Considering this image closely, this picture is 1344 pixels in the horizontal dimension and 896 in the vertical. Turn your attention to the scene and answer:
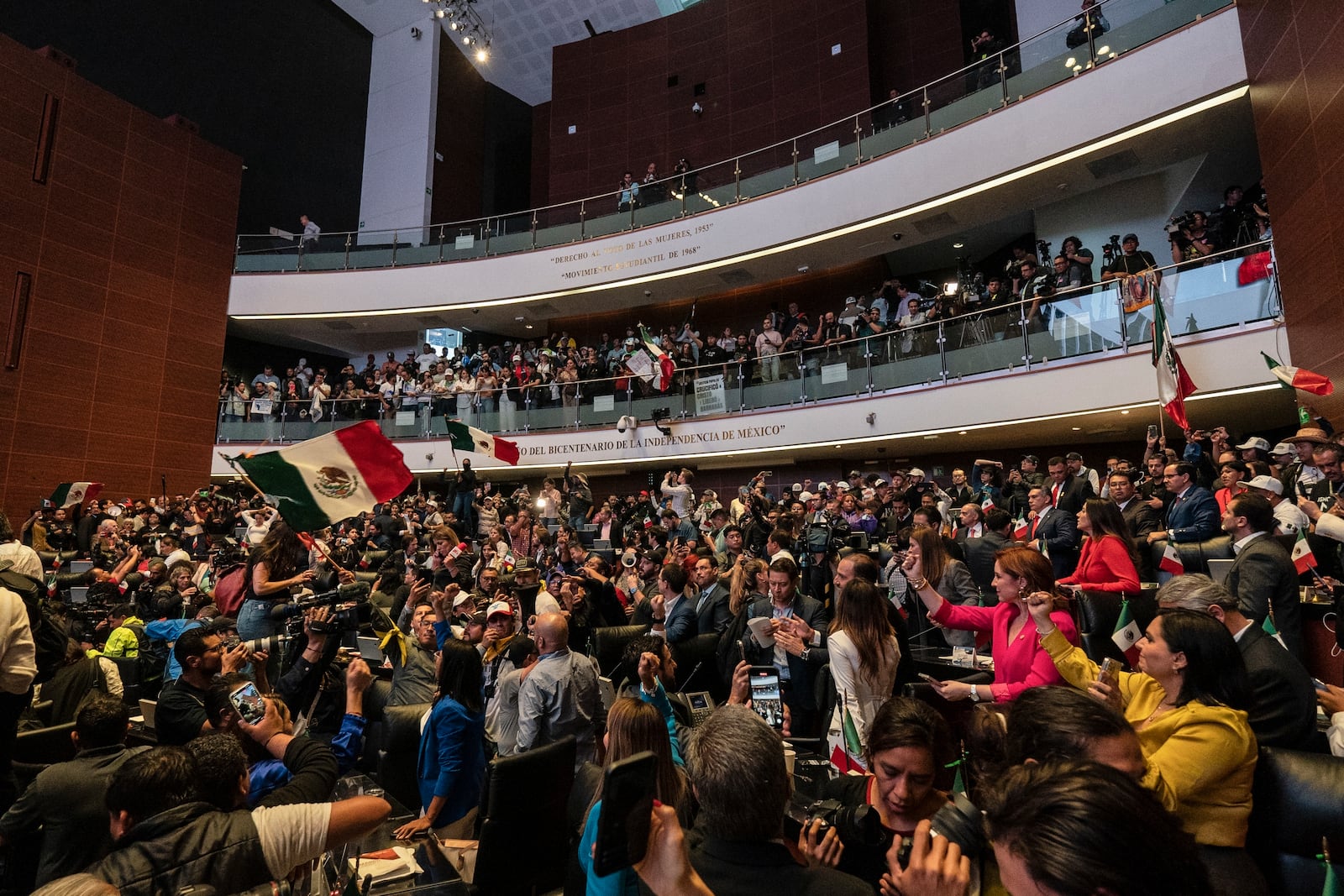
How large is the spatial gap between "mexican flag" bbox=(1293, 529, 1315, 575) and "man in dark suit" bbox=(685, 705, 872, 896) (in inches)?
135

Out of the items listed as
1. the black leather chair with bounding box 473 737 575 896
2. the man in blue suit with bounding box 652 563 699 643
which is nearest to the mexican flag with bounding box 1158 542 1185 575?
the man in blue suit with bounding box 652 563 699 643

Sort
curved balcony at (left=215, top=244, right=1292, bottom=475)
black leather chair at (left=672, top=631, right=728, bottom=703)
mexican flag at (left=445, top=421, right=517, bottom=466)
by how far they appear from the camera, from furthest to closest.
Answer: mexican flag at (left=445, top=421, right=517, bottom=466) < curved balcony at (left=215, top=244, right=1292, bottom=475) < black leather chair at (left=672, top=631, right=728, bottom=703)

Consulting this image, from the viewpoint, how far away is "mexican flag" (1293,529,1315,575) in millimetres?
3510

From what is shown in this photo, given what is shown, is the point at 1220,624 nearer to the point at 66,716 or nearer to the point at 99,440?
the point at 66,716

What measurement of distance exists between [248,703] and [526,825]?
1029mm

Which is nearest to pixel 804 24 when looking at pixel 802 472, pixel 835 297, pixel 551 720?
pixel 835 297

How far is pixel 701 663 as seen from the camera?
4168 millimetres

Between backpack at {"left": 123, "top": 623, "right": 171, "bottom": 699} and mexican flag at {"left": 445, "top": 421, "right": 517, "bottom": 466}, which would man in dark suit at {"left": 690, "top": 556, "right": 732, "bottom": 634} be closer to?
backpack at {"left": 123, "top": 623, "right": 171, "bottom": 699}

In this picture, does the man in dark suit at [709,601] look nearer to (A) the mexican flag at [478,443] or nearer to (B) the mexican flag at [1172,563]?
(B) the mexican flag at [1172,563]

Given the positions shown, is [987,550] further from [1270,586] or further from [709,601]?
[709,601]

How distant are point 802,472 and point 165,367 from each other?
1386cm

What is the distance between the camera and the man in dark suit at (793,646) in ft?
9.94

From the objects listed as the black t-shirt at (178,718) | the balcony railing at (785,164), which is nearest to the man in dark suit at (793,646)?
the black t-shirt at (178,718)

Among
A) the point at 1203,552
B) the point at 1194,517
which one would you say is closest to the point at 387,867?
the point at 1203,552
